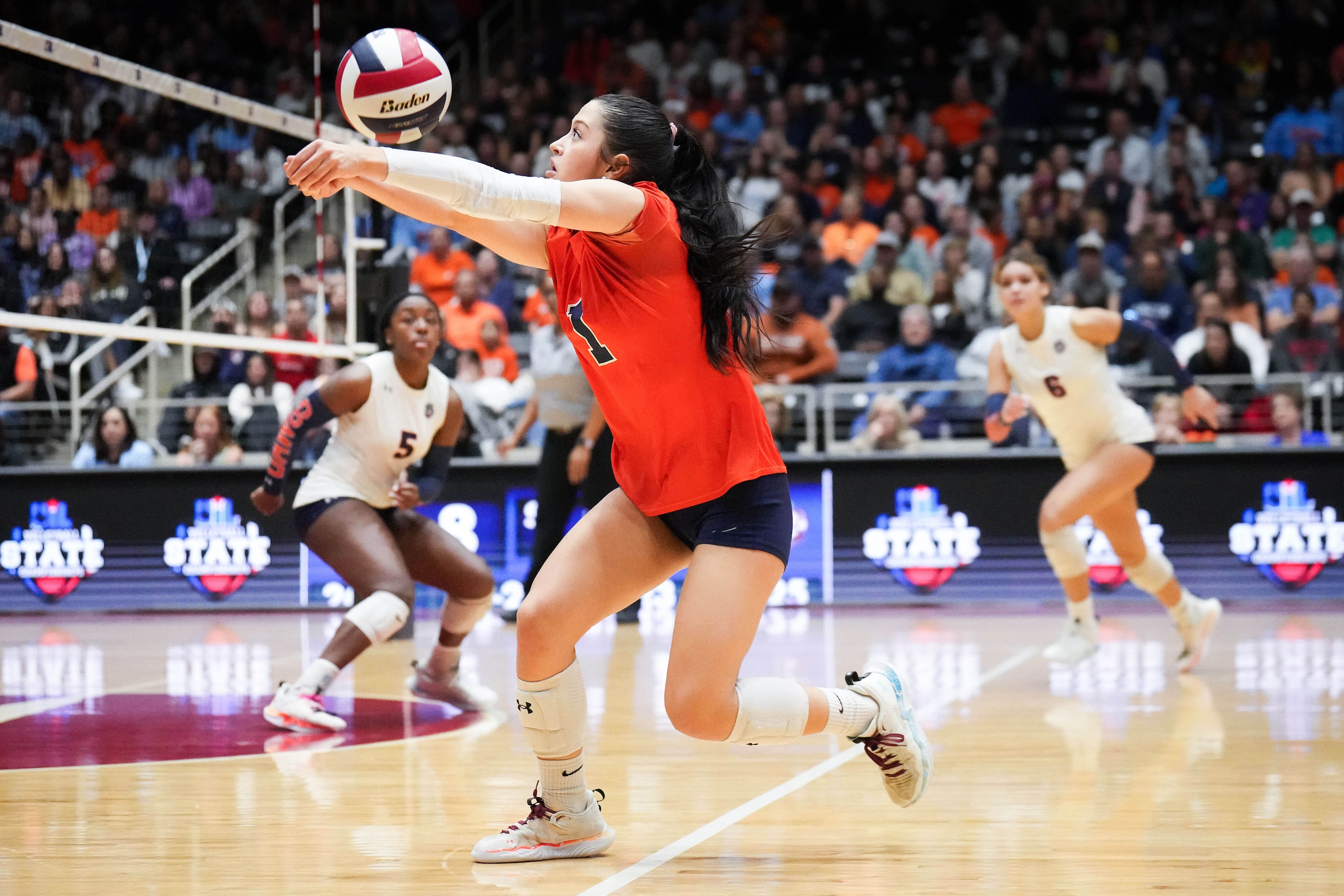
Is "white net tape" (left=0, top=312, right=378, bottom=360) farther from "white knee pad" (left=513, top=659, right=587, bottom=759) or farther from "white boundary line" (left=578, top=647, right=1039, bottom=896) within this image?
"white boundary line" (left=578, top=647, right=1039, bottom=896)

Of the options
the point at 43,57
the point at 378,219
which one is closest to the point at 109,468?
the point at 378,219

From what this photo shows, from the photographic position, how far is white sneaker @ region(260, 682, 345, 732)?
18.1 ft

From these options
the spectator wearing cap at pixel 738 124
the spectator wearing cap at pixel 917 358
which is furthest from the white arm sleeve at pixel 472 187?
the spectator wearing cap at pixel 738 124

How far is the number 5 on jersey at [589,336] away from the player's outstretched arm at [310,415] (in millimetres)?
2654

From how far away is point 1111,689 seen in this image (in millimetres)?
6512

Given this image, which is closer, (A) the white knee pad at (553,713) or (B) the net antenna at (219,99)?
(A) the white knee pad at (553,713)

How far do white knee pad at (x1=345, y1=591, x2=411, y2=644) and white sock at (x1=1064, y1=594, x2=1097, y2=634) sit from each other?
323cm

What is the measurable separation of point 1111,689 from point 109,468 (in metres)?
7.26

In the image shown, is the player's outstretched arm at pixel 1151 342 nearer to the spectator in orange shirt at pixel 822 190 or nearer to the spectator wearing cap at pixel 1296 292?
the spectator wearing cap at pixel 1296 292

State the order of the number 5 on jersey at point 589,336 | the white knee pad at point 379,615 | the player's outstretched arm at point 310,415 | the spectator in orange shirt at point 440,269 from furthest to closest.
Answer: the spectator in orange shirt at point 440,269
the player's outstretched arm at point 310,415
the white knee pad at point 379,615
the number 5 on jersey at point 589,336

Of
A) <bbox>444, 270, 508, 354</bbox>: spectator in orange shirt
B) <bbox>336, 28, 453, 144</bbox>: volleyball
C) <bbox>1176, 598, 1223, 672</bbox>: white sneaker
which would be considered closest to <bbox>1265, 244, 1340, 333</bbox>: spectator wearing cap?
<bbox>1176, 598, 1223, 672</bbox>: white sneaker

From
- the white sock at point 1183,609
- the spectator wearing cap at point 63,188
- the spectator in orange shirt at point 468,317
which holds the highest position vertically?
the spectator wearing cap at point 63,188

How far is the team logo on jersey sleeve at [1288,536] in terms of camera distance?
991 centimetres

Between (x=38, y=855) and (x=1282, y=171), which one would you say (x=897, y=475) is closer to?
(x=1282, y=171)
